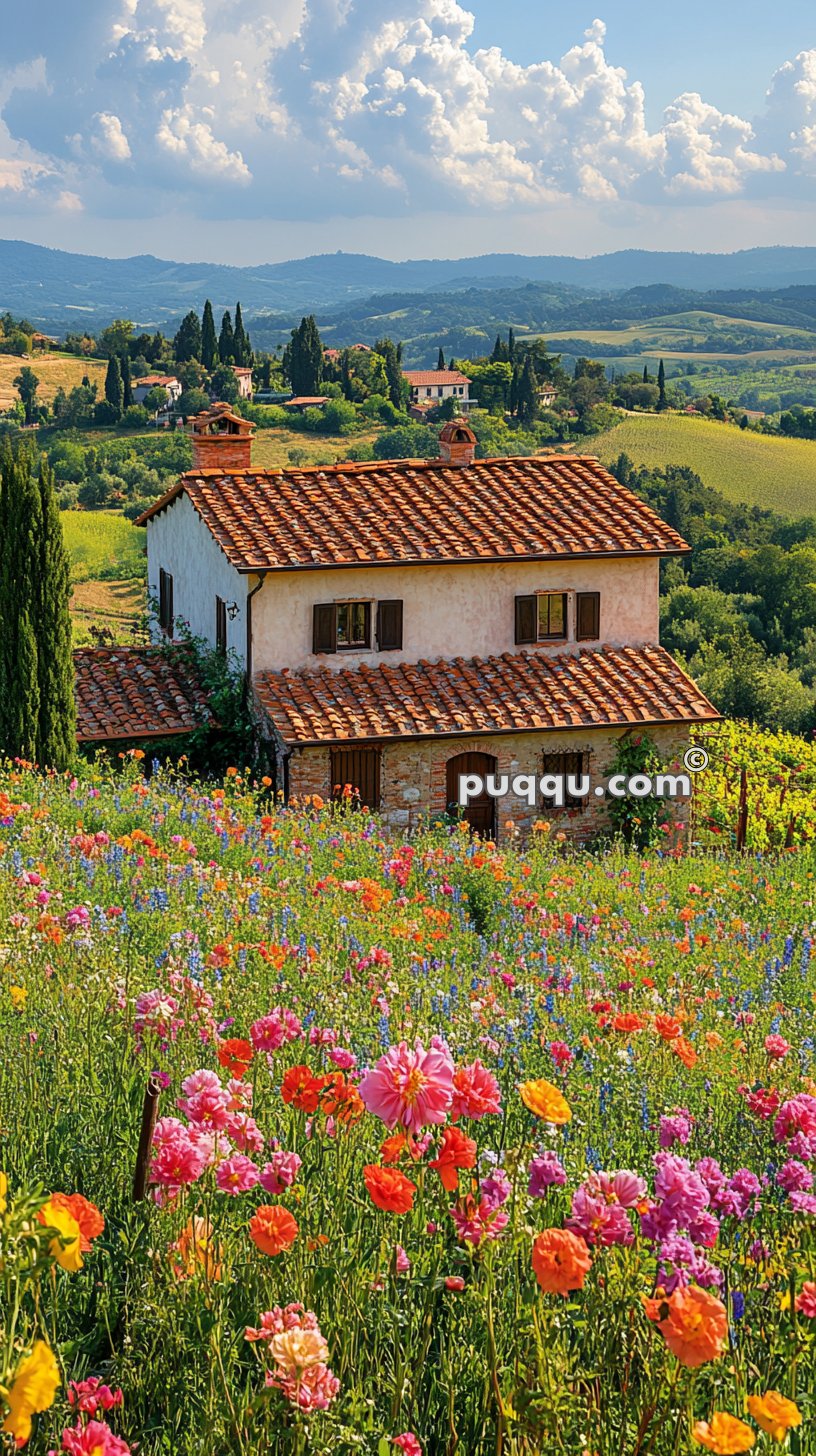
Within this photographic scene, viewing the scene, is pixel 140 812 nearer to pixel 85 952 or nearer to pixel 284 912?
pixel 284 912

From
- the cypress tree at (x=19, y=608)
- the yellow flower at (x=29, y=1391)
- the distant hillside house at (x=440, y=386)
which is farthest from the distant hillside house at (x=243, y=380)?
the yellow flower at (x=29, y=1391)

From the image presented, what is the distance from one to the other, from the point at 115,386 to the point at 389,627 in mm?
87667

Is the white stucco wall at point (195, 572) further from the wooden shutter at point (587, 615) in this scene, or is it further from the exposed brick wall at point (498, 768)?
the wooden shutter at point (587, 615)

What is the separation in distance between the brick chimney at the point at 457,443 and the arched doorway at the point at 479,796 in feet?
20.6

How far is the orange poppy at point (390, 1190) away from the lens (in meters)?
2.90

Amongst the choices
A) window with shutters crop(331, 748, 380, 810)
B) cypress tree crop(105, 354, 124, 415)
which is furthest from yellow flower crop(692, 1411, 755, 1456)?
cypress tree crop(105, 354, 124, 415)

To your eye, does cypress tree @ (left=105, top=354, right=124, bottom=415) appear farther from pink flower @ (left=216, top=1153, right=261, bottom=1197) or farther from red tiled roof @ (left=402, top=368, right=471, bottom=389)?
pink flower @ (left=216, top=1153, right=261, bottom=1197)

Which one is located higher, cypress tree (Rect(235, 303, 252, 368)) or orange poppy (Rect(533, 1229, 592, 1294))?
cypress tree (Rect(235, 303, 252, 368))

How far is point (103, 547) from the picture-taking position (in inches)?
2500

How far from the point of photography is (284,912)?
7938 mm

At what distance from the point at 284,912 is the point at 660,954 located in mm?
Answer: 3634

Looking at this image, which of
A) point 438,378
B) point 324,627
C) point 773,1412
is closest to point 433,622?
point 324,627

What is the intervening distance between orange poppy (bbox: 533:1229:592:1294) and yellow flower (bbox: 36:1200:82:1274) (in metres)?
0.89

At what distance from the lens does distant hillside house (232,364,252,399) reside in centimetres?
10969
